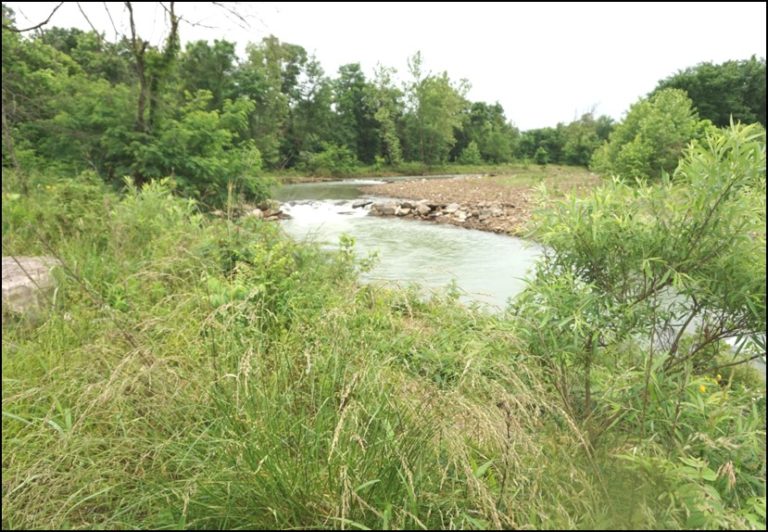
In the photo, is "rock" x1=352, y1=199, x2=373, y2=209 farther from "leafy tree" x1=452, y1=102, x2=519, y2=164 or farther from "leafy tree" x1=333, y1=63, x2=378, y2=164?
"leafy tree" x1=452, y1=102, x2=519, y2=164

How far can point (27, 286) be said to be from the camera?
243cm

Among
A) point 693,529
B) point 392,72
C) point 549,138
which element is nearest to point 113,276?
point 693,529

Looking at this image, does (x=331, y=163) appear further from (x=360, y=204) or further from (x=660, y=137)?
(x=660, y=137)

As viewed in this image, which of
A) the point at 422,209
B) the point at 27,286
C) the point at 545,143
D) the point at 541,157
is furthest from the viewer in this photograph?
the point at 545,143

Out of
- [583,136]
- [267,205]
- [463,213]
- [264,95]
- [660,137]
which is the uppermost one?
[264,95]

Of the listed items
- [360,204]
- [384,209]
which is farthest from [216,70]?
[384,209]

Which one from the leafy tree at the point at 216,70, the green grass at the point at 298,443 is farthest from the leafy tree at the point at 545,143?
the green grass at the point at 298,443

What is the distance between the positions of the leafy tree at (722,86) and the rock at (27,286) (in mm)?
31115

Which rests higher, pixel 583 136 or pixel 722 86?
pixel 722 86

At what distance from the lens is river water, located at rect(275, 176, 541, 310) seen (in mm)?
4996

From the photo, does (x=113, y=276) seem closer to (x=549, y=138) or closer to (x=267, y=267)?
(x=267, y=267)

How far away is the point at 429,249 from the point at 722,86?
1148 inches

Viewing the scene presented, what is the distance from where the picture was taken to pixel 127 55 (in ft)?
22.7

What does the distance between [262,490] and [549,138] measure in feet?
167
